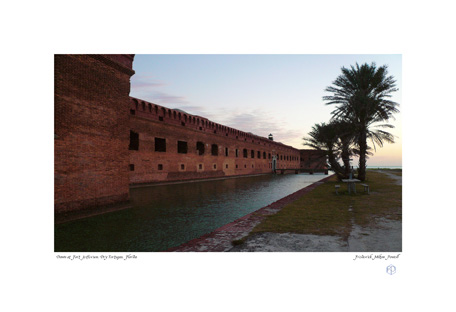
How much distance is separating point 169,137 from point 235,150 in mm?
10710

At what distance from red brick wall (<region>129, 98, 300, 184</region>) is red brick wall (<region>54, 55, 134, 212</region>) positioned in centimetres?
811

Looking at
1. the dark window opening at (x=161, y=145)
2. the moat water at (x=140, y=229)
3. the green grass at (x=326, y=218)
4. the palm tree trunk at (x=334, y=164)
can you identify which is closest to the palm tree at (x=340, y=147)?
the palm tree trunk at (x=334, y=164)

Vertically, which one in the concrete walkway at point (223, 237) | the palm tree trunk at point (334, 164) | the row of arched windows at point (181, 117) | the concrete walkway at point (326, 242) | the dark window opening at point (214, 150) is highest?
the row of arched windows at point (181, 117)

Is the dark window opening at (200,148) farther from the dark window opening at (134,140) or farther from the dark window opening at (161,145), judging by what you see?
the dark window opening at (134,140)

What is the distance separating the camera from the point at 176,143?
18.0 metres

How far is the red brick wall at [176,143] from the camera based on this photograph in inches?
592

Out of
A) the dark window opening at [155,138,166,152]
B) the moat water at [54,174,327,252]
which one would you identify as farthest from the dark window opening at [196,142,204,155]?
the moat water at [54,174,327,252]

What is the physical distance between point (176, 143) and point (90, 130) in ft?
40.4

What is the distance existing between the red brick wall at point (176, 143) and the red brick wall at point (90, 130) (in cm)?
811

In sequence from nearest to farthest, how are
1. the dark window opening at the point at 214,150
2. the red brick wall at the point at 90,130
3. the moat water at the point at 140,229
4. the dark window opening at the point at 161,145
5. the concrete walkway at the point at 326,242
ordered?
the concrete walkway at the point at 326,242 < the moat water at the point at 140,229 < the red brick wall at the point at 90,130 < the dark window opening at the point at 161,145 < the dark window opening at the point at 214,150

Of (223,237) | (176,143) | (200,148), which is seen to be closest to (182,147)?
(176,143)

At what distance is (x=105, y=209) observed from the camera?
601cm
